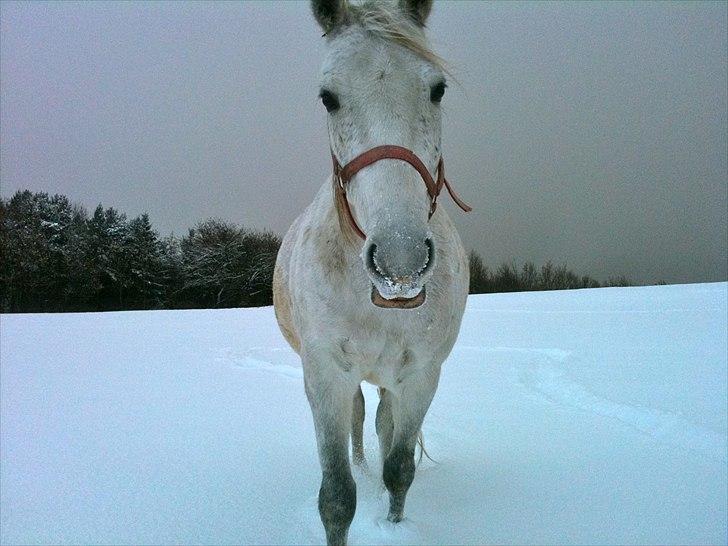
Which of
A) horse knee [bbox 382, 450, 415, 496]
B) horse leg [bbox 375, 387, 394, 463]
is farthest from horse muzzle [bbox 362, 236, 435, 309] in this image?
horse leg [bbox 375, 387, 394, 463]

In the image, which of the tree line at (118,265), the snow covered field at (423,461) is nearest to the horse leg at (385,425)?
the snow covered field at (423,461)

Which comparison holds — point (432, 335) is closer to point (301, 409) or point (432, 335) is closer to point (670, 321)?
point (301, 409)

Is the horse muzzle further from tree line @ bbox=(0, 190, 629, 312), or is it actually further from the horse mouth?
tree line @ bbox=(0, 190, 629, 312)

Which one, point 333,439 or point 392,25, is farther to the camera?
point 333,439

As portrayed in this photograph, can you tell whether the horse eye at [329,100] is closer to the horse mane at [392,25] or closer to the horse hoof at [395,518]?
the horse mane at [392,25]

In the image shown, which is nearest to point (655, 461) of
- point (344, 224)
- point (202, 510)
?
point (344, 224)

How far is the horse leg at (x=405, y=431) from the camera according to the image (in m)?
2.34

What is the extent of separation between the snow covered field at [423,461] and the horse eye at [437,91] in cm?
212

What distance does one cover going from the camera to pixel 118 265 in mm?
28562

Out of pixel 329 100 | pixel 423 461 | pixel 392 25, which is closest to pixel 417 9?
pixel 392 25

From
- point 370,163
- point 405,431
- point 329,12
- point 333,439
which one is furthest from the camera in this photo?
point 405,431

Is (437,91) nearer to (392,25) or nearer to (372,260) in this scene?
(392,25)

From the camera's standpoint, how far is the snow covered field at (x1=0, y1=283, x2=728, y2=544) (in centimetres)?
246

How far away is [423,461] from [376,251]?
2513 millimetres
